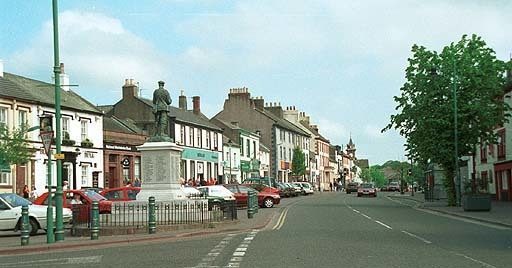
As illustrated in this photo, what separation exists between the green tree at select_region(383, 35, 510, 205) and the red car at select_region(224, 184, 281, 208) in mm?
9588

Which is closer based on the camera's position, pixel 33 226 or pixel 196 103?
pixel 33 226

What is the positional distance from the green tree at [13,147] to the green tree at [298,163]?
63.9 m

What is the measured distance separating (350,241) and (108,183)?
35.3 metres

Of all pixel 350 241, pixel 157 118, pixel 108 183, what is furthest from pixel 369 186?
pixel 350 241

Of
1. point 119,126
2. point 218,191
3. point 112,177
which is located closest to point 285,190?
point 119,126

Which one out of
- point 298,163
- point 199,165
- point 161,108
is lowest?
point 199,165

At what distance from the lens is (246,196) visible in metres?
41.3

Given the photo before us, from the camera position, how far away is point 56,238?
2056 centimetres

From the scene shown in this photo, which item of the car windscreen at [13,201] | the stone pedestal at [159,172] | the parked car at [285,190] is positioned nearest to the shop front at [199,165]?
the parked car at [285,190]

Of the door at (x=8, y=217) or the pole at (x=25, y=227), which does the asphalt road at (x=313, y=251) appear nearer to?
the pole at (x=25, y=227)

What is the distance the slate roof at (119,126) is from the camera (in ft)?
181

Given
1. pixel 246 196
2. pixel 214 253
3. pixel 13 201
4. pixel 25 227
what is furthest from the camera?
pixel 246 196

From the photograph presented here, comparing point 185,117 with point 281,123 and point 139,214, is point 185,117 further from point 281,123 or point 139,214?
point 139,214

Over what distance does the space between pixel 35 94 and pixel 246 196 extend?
1607 cm
